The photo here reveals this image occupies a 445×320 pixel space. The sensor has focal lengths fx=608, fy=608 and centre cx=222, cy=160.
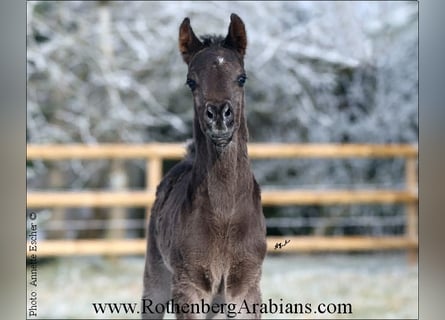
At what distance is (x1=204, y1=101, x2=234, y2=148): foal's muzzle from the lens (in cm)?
178

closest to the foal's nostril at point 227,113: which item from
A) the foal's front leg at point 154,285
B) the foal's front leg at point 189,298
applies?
the foal's front leg at point 189,298

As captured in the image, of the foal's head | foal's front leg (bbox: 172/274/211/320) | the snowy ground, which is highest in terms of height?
the foal's head

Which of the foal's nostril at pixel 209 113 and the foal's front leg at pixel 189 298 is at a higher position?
the foal's nostril at pixel 209 113

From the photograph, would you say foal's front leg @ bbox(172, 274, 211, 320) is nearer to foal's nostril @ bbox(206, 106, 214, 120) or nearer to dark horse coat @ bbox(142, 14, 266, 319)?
dark horse coat @ bbox(142, 14, 266, 319)

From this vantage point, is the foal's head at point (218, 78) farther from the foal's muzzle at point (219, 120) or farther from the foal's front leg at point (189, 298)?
the foal's front leg at point (189, 298)

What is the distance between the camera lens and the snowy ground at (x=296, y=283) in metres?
3.16

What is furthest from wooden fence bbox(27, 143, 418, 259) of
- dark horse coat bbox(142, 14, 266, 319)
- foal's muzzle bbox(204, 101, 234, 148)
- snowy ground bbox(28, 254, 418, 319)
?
foal's muzzle bbox(204, 101, 234, 148)

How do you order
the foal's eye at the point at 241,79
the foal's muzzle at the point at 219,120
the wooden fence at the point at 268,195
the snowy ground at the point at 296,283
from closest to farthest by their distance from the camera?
the foal's muzzle at the point at 219,120, the foal's eye at the point at 241,79, the snowy ground at the point at 296,283, the wooden fence at the point at 268,195

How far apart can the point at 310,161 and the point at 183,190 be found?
320 centimetres

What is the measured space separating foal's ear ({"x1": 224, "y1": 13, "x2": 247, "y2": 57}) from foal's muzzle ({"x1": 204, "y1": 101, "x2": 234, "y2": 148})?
24 cm

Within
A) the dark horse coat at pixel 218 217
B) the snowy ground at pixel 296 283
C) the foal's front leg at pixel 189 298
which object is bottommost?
the snowy ground at pixel 296 283

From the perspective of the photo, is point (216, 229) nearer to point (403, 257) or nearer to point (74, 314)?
point (74, 314)

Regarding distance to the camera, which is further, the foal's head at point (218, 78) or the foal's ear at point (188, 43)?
the foal's ear at point (188, 43)

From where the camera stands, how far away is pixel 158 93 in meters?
5.16
